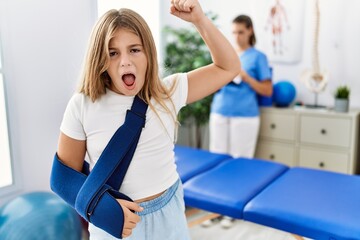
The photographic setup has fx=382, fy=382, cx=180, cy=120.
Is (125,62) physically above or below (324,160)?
above

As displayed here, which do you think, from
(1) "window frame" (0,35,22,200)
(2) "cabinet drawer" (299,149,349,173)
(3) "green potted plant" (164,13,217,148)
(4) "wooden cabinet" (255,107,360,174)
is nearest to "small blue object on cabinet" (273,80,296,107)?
(4) "wooden cabinet" (255,107,360,174)

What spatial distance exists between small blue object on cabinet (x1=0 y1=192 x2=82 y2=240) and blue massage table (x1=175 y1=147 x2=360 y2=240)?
600 mm

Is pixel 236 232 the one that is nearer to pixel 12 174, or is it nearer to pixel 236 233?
pixel 236 233

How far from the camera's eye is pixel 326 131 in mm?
2891

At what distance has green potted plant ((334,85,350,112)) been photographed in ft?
9.35

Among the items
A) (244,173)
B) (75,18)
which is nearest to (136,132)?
(75,18)

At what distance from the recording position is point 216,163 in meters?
2.28

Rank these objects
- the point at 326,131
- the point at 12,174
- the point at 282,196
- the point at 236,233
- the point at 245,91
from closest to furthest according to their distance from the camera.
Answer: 1. the point at 12,174
2. the point at 282,196
3. the point at 236,233
4. the point at 245,91
5. the point at 326,131

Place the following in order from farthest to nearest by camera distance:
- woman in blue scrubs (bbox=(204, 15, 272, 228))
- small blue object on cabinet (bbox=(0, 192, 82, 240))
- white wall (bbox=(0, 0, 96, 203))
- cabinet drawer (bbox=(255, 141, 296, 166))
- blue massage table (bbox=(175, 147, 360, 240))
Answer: cabinet drawer (bbox=(255, 141, 296, 166)) < woman in blue scrubs (bbox=(204, 15, 272, 228)) < blue massage table (bbox=(175, 147, 360, 240)) < small blue object on cabinet (bbox=(0, 192, 82, 240)) < white wall (bbox=(0, 0, 96, 203))

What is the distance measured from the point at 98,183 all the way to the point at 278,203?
3.28 feet

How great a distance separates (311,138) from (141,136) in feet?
7.48

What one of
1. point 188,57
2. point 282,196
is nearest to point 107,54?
point 282,196

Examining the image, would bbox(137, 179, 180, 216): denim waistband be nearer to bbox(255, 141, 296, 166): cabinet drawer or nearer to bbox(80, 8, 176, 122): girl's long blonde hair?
bbox(80, 8, 176, 122): girl's long blonde hair

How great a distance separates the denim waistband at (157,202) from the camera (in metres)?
1.01
